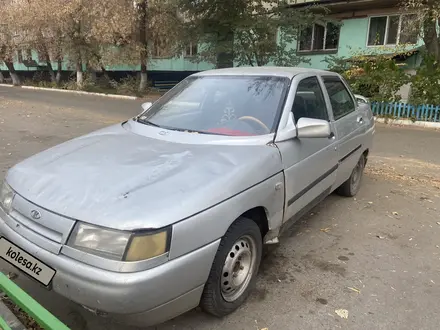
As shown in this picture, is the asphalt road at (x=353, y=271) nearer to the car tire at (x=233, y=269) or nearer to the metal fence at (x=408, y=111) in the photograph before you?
the car tire at (x=233, y=269)

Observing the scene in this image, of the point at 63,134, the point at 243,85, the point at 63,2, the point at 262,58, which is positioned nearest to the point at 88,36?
the point at 63,2

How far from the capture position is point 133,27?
18000 mm

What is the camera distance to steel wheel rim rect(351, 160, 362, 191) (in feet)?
16.2

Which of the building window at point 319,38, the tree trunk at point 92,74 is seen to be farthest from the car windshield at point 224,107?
the tree trunk at point 92,74

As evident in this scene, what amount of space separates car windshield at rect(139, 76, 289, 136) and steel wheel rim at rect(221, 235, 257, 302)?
3.01 ft

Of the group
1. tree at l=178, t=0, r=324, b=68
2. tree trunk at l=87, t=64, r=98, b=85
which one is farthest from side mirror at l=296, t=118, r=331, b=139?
tree trunk at l=87, t=64, r=98, b=85

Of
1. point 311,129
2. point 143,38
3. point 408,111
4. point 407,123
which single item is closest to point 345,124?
point 311,129

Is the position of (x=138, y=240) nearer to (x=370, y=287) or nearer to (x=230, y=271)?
(x=230, y=271)

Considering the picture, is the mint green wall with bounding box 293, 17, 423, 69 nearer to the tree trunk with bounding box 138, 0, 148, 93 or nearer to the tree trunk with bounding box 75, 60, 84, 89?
the tree trunk with bounding box 138, 0, 148, 93

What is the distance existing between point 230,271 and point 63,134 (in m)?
7.59

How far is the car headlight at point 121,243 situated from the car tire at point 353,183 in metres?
3.40

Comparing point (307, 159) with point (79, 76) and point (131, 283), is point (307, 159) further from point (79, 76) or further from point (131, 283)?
point (79, 76)

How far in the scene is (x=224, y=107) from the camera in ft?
11.0

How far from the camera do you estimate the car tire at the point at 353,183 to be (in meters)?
4.87
